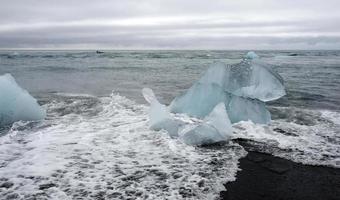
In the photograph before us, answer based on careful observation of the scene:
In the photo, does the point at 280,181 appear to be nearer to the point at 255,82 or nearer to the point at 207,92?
the point at 207,92

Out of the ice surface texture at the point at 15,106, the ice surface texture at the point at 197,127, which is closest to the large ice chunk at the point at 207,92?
the ice surface texture at the point at 197,127

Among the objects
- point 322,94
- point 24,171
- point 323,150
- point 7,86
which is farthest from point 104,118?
point 322,94

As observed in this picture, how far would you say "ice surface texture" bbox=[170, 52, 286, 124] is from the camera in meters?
8.43

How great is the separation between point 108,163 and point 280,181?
2648 millimetres

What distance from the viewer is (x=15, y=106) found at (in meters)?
8.35

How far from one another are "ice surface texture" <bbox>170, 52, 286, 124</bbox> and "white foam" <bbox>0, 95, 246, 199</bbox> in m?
1.49

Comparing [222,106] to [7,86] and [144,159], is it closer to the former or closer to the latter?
[144,159]

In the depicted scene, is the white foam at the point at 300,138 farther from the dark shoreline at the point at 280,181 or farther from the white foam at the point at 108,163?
the white foam at the point at 108,163

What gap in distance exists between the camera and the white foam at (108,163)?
4.57 m

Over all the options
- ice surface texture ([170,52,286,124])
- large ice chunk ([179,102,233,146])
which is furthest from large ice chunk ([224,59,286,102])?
large ice chunk ([179,102,233,146])

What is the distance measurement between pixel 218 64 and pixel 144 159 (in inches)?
151

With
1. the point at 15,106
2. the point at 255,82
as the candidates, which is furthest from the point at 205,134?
the point at 15,106

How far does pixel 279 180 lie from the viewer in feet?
16.5

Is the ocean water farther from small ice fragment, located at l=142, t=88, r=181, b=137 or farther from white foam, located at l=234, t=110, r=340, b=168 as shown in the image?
small ice fragment, located at l=142, t=88, r=181, b=137
